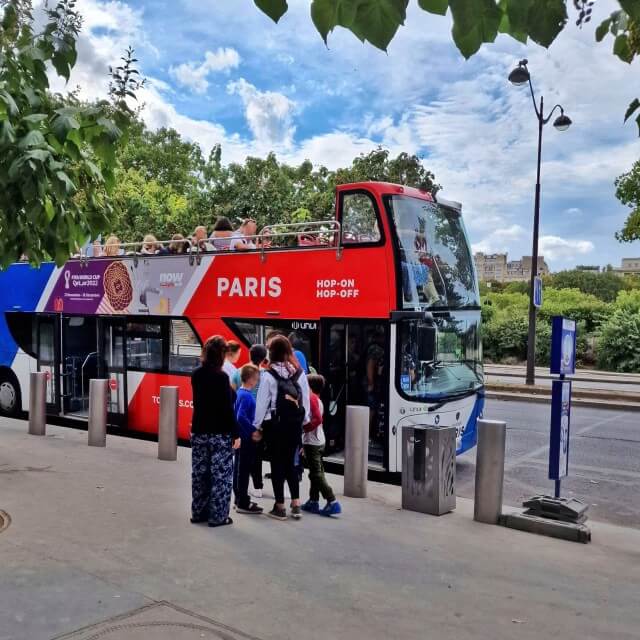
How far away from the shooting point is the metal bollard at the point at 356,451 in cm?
759

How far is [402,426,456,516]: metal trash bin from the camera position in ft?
23.0

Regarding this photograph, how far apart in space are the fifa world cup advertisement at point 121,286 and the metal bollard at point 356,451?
4461 millimetres

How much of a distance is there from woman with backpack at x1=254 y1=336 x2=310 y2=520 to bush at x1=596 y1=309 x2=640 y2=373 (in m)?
24.3

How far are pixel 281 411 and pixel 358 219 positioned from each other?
3.45m

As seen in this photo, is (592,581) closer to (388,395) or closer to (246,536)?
(246,536)

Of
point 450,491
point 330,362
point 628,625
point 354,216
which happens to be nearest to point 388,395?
point 330,362

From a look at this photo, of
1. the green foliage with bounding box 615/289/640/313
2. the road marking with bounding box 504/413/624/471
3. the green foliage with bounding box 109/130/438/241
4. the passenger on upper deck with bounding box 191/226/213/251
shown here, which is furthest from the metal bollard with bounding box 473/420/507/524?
the green foliage with bounding box 615/289/640/313

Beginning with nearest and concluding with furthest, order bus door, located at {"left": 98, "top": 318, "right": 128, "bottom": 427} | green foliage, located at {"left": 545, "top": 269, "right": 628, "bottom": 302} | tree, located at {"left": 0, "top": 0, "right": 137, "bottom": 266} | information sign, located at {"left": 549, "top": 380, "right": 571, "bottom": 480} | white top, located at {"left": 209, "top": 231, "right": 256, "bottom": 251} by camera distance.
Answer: tree, located at {"left": 0, "top": 0, "right": 137, "bottom": 266}
information sign, located at {"left": 549, "top": 380, "right": 571, "bottom": 480}
white top, located at {"left": 209, "top": 231, "right": 256, "bottom": 251}
bus door, located at {"left": 98, "top": 318, "right": 128, "bottom": 427}
green foliage, located at {"left": 545, "top": 269, "right": 628, "bottom": 302}

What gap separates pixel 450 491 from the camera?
23.5 ft

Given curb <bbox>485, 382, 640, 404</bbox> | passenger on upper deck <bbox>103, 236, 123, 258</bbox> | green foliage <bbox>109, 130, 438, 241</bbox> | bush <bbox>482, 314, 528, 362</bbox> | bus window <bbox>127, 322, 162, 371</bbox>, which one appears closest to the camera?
bus window <bbox>127, 322, 162, 371</bbox>

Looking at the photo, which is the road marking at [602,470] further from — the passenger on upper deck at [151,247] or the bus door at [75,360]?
the bus door at [75,360]

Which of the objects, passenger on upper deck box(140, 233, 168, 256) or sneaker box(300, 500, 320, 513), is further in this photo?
passenger on upper deck box(140, 233, 168, 256)

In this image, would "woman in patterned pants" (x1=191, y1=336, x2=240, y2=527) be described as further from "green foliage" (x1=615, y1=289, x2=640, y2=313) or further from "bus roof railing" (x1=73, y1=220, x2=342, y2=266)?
"green foliage" (x1=615, y1=289, x2=640, y2=313)

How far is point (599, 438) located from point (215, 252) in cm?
793
